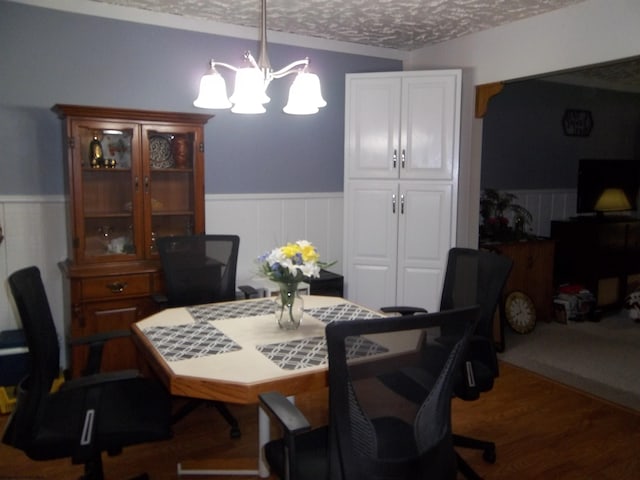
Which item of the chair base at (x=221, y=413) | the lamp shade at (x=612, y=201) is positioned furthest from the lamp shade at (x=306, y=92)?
the lamp shade at (x=612, y=201)

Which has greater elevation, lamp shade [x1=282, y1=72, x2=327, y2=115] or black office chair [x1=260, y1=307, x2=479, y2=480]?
lamp shade [x1=282, y1=72, x2=327, y2=115]

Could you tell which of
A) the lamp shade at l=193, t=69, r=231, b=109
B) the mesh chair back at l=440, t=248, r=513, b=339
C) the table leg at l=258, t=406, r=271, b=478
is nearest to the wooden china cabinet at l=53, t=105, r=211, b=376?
the lamp shade at l=193, t=69, r=231, b=109

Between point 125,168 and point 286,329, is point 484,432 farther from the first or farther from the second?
point 125,168

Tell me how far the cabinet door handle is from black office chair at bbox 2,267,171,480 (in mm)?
1058

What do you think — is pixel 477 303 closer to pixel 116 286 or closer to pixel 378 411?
pixel 378 411

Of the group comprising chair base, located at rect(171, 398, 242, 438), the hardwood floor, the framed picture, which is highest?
the framed picture

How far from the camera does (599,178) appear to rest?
5.42 metres

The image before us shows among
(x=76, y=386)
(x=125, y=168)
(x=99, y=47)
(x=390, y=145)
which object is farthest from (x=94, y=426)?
(x=390, y=145)

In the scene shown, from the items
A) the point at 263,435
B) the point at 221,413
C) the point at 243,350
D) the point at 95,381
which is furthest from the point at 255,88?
the point at 221,413

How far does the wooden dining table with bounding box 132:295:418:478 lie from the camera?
169 cm

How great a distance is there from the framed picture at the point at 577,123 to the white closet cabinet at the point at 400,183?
2377 millimetres

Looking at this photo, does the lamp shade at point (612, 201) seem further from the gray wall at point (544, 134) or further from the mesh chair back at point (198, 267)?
the mesh chair back at point (198, 267)

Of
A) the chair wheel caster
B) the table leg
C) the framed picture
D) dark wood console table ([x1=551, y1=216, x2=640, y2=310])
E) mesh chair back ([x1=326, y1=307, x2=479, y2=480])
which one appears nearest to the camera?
mesh chair back ([x1=326, y1=307, x2=479, y2=480])

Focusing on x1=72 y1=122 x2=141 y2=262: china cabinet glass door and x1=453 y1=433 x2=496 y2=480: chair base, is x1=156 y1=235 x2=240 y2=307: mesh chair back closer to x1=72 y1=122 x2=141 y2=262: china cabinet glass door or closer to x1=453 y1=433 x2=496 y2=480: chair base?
x1=72 y1=122 x2=141 y2=262: china cabinet glass door
